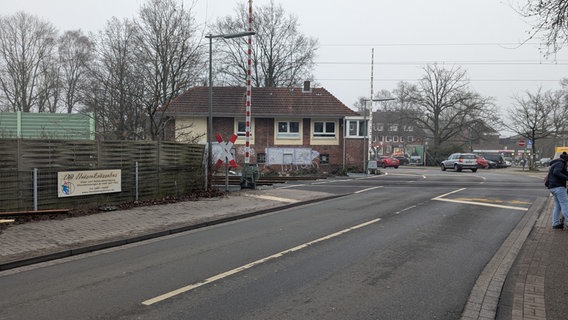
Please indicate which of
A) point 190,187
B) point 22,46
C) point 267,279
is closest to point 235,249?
point 267,279

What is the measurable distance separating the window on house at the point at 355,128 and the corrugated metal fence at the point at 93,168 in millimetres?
22791

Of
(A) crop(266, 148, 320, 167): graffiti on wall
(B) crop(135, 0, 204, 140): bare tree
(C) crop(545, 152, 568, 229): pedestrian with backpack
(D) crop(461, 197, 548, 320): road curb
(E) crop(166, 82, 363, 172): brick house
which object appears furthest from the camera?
(E) crop(166, 82, 363, 172): brick house

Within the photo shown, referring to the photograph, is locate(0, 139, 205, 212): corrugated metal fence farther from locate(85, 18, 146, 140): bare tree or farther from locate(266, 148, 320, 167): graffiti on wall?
locate(266, 148, 320, 167): graffiti on wall

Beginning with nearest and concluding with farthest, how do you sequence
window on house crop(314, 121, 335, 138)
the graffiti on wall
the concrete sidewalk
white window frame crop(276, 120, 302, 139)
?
the concrete sidewalk, the graffiti on wall, white window frame crop(276, 120, 302, 139), window on house crop(314, 121, 335, 138)

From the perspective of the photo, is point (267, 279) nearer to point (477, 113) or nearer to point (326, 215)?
point (326, 215)

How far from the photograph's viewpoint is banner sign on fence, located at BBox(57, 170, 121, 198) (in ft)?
37.3

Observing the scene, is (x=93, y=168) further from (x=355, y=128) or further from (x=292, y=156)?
(x=355, y=128)

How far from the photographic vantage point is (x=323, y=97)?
129ft

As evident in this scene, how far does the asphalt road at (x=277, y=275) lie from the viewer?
4844mm

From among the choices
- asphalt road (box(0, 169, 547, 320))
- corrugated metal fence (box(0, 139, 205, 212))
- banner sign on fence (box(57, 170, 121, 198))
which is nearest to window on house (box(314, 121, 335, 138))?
corrugated metal fence (box(0, 139, 205, 212))

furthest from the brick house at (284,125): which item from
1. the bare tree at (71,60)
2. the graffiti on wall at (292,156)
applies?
the bare tree at (71,60)

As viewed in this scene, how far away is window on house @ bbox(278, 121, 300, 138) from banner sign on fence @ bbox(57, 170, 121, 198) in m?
25.6

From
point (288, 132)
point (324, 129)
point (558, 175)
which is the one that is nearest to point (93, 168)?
point (558, 175)

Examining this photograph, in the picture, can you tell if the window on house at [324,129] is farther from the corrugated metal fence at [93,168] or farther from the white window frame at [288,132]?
the corrugated metal fence at [93,168]
